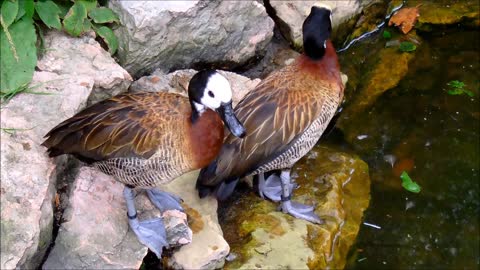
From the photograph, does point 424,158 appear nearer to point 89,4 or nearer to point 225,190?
point 225,190

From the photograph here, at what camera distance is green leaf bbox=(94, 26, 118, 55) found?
4648 mm

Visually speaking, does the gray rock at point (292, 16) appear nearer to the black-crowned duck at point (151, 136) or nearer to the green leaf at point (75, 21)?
the green leaf at point (75, 21)

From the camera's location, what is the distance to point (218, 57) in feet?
17.3

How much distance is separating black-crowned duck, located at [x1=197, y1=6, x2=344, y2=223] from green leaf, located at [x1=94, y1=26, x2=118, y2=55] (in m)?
1.11

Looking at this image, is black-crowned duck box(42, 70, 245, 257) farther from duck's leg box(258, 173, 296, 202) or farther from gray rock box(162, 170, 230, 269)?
duck's leg box(258, 173, 296, 202)

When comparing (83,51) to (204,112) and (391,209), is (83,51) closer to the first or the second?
(204,112)

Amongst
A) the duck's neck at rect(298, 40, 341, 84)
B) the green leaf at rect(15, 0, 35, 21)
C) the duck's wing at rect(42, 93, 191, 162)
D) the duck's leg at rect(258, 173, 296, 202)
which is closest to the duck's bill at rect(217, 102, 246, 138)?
the duck's wing at rect(42, 93, 191, 162)

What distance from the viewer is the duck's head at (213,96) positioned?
3428mm

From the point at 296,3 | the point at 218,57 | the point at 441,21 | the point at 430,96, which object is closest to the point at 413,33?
the point at 441,21

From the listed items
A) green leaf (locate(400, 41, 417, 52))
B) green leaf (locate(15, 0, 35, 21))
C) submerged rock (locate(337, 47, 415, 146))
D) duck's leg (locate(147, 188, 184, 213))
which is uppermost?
green leaf (locate(15, 0, 35, 21))

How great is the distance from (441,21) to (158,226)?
399 centimetres

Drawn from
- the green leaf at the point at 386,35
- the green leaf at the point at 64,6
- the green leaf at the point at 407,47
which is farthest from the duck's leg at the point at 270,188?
the green leaf at the point at 386,35

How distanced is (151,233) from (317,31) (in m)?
1.58

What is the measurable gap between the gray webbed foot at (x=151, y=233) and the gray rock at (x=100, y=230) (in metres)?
0.04
